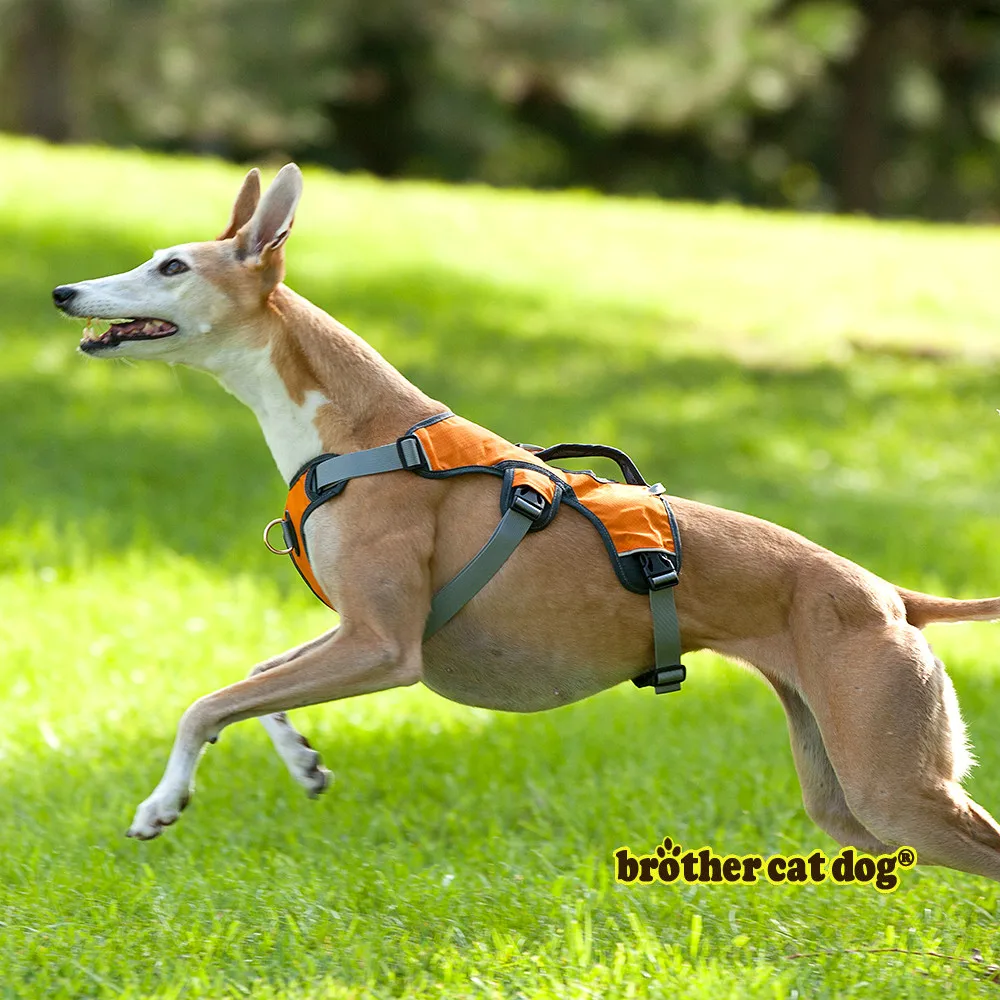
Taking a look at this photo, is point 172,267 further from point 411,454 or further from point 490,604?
point 490,604

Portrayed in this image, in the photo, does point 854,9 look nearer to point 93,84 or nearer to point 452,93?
point 452,93

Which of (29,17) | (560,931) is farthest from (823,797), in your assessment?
(29,17)


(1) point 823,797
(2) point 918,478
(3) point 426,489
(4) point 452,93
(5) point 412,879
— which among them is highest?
(3) point 426,489

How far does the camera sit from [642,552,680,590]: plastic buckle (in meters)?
4.36

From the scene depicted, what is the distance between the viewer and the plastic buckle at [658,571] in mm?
4355

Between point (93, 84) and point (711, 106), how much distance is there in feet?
42.4

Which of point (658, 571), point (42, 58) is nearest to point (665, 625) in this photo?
point (658, 571)

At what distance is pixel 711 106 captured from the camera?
31.7 m

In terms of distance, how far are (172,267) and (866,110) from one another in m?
29.7

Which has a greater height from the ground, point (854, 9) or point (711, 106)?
point (854, 9)

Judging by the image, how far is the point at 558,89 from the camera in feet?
105

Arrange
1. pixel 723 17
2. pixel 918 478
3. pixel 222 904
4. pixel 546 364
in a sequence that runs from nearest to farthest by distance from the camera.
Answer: pixel 222 904
pixel 918 478
pixel 546 364
pixel 723 17

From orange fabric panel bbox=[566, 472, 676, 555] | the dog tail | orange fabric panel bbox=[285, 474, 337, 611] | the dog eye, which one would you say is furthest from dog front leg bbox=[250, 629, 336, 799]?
the dog tail

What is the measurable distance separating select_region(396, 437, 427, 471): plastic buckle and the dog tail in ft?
5.04
